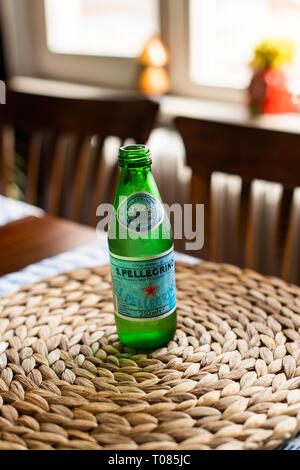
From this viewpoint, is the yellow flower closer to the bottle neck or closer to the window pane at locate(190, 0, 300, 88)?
the window pane at locate(190, 0, 300, 88)

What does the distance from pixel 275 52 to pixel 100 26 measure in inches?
30.3

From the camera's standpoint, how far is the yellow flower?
5.01 ft

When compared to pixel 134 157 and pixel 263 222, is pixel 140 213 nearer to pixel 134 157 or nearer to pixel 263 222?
pixel 134 157

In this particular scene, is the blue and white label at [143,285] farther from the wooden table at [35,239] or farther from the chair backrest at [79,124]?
the chair backrest at [79,124]

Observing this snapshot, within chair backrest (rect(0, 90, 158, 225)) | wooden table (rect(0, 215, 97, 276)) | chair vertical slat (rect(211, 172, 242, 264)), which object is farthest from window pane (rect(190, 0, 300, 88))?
wooden table (rect(0, 215, 97, 276))

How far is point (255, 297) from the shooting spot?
77 cm

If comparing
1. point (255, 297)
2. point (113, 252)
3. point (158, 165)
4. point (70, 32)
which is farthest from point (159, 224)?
point (70, 32)

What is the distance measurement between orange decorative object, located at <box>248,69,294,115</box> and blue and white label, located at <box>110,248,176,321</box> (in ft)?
3.32

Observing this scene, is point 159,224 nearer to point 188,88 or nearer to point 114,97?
point 114,97

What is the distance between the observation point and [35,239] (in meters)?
1.03

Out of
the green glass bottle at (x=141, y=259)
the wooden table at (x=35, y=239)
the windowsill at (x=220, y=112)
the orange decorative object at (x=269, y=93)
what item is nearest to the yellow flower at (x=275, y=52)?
the orange decorative object at (x=269, y=93)

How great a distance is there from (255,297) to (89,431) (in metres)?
0.31

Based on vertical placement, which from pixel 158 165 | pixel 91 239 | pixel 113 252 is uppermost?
pixel 113 252

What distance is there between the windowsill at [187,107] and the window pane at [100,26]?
0.46ft
